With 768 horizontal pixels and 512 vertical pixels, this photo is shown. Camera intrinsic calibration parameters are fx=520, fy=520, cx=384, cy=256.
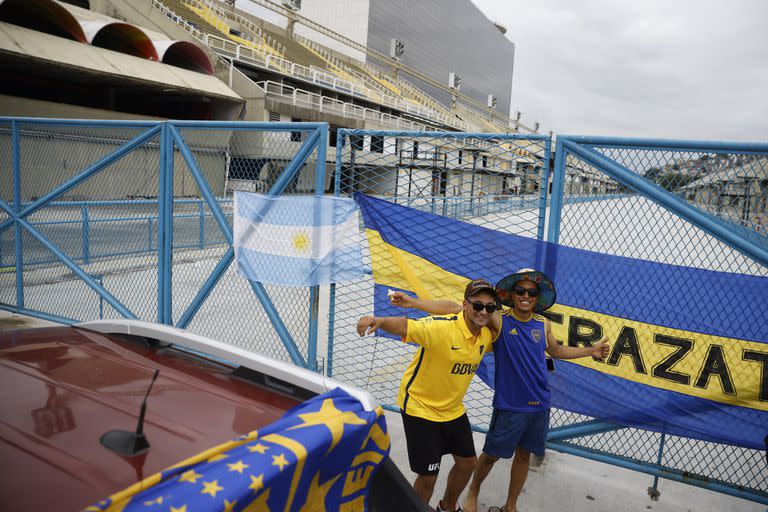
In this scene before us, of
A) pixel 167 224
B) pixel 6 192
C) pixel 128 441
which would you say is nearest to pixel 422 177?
pixel 167 224

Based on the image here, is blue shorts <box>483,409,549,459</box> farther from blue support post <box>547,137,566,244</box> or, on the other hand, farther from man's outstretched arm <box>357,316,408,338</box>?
blue support post <box>547,137,566,244</box>

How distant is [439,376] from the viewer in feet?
9.35

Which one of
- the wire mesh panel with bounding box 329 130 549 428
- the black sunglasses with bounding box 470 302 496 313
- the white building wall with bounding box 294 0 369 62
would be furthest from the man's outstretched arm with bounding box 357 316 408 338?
the white building wall with bounding box 294 0 369 62

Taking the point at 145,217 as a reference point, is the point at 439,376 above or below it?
below

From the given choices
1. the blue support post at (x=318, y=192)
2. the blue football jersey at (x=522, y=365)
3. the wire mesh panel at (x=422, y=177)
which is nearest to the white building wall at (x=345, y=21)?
the wire mesh panel at (x=422, y=177)

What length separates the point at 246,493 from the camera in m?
1.32

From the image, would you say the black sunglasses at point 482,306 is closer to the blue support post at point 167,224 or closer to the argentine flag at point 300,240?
the argentine flag at point 300,240

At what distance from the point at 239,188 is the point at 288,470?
360 centimetres

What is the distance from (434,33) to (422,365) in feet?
277

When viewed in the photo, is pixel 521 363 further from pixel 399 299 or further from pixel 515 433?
pixel 399 299

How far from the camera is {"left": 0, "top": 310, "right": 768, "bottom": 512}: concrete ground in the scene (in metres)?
3.43

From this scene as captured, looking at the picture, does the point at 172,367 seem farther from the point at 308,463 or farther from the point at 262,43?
the point at 262,43

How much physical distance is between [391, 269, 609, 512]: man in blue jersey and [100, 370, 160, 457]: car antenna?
1.66m

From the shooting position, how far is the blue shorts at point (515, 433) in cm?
302
